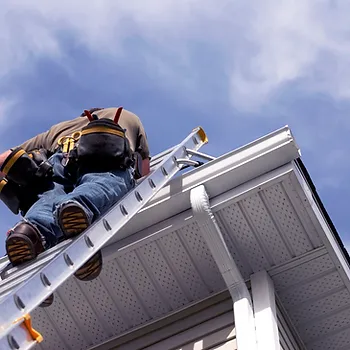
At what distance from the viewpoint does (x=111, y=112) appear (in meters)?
5.76

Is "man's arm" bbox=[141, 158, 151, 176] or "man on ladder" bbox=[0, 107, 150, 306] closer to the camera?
"man on ladder" bbox=[0, 107, 150, 306]

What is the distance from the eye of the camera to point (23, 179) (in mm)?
4930

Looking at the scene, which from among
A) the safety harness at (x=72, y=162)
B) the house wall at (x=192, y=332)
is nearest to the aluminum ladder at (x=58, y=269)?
the safety harness at (x=72, y=162)

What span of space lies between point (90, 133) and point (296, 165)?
1.29m

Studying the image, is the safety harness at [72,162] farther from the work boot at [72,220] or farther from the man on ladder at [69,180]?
Result: the work boot at [72,220]

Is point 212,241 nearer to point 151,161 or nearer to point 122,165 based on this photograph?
point 122,165

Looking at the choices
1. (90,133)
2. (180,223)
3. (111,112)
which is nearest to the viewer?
(90,133)

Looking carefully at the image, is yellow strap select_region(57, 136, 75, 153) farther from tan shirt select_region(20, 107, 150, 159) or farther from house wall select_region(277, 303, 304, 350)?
house wall select_region(277, 303, 304, 350)

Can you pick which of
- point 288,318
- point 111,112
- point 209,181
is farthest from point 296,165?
point 111,112

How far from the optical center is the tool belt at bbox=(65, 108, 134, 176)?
4816 millimetres

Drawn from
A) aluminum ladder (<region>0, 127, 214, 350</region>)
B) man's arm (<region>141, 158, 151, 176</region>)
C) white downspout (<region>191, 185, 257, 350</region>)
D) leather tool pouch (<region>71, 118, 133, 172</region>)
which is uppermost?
man's arm (<region>141, 158, 151, 176</region>)

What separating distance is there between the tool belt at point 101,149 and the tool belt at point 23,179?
22cm

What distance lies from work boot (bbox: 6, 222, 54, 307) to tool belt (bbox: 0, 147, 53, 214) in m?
0.66

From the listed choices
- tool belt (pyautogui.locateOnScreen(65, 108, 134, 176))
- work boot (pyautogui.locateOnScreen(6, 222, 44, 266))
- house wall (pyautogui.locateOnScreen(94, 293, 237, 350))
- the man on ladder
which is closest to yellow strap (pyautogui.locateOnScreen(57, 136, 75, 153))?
the man on ladder
